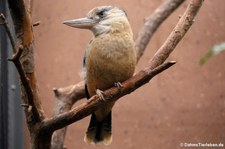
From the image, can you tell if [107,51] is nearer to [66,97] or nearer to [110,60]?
[110,60]

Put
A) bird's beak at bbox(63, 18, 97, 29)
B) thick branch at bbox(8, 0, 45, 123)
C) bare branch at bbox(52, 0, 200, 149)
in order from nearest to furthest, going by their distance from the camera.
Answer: thick branch at bbox(8, 0, 45, 123) → bird's beak at bbox(63, 18, 97, 29) → bare branch at bbox(52, 0, 200, 149)

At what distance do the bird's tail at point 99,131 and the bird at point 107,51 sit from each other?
0.33 feet

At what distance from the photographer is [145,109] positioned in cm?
237

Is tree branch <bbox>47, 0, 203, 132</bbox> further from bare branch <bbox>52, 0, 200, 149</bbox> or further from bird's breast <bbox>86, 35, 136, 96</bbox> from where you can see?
bare branch <bbox>52, 0, 200, 149</bbox>

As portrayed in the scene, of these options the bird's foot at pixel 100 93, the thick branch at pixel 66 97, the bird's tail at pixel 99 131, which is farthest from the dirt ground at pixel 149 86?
the bird's foot at pixel 100 93

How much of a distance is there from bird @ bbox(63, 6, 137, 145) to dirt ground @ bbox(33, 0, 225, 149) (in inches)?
31.6

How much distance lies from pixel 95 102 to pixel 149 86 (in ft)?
3.60

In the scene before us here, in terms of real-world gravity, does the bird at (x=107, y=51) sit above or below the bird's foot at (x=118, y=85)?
above

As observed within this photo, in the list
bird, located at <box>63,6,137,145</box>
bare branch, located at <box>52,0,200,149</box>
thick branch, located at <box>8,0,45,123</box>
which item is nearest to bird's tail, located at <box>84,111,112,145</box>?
bird, located at <box>63,6,137,145</box>

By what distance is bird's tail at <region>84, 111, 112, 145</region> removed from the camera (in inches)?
63.6

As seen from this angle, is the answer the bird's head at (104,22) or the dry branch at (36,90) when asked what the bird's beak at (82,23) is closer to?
the bird's head at (104,22)

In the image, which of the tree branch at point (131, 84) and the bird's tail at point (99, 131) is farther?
the bird's tail at point (99, 131)

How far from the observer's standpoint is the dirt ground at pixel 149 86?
Answer: 234cm

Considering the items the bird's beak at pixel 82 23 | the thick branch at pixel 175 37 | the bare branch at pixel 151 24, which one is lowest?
the bare branch at pixel 151 24
